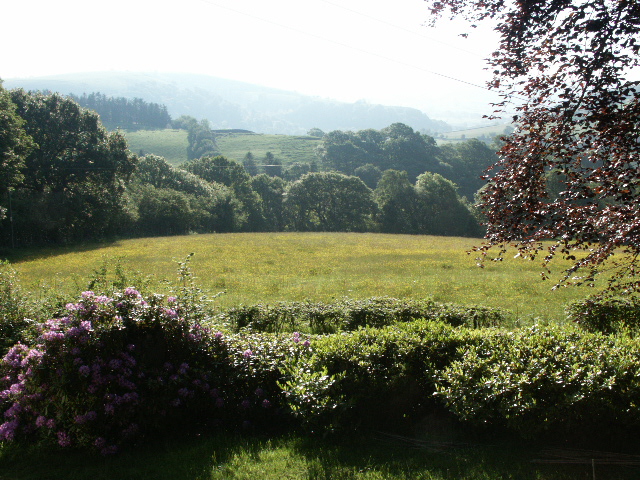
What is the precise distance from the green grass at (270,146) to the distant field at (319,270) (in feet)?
305

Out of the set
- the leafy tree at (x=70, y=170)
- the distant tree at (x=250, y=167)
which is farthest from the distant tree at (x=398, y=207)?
the distant tree at (x=250, y=167)

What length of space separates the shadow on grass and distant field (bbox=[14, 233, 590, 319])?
10.7ft

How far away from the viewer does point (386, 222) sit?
6950cm

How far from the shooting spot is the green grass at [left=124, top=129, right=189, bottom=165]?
137m

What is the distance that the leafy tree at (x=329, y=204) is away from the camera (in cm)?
6944

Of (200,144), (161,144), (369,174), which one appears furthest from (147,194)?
(161,144)

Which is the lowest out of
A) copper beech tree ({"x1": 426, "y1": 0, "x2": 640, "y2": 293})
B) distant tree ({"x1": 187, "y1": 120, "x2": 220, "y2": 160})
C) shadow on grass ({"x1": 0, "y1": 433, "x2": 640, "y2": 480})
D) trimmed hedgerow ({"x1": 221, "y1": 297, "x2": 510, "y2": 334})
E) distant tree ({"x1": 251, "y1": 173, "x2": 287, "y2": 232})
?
distant tree ({"x1": 251, "y1": 173, "x2": 287, "y2": 232})

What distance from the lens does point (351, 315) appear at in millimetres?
12047

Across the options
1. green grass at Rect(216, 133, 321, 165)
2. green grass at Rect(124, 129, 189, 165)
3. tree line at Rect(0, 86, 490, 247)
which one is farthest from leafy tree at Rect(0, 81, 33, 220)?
green grass at Rect(124, 129, 189, 165)

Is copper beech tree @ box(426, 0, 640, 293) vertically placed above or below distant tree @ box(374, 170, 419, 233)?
above

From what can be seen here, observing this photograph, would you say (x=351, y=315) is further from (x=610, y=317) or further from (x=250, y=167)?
(x=250, y=167)

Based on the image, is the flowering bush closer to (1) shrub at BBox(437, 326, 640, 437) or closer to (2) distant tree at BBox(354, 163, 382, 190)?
(1) shrub at BBox(437, 326, 640, 437)

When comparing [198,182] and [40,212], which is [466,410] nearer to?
[40,212]

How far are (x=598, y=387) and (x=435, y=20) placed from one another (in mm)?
5207
